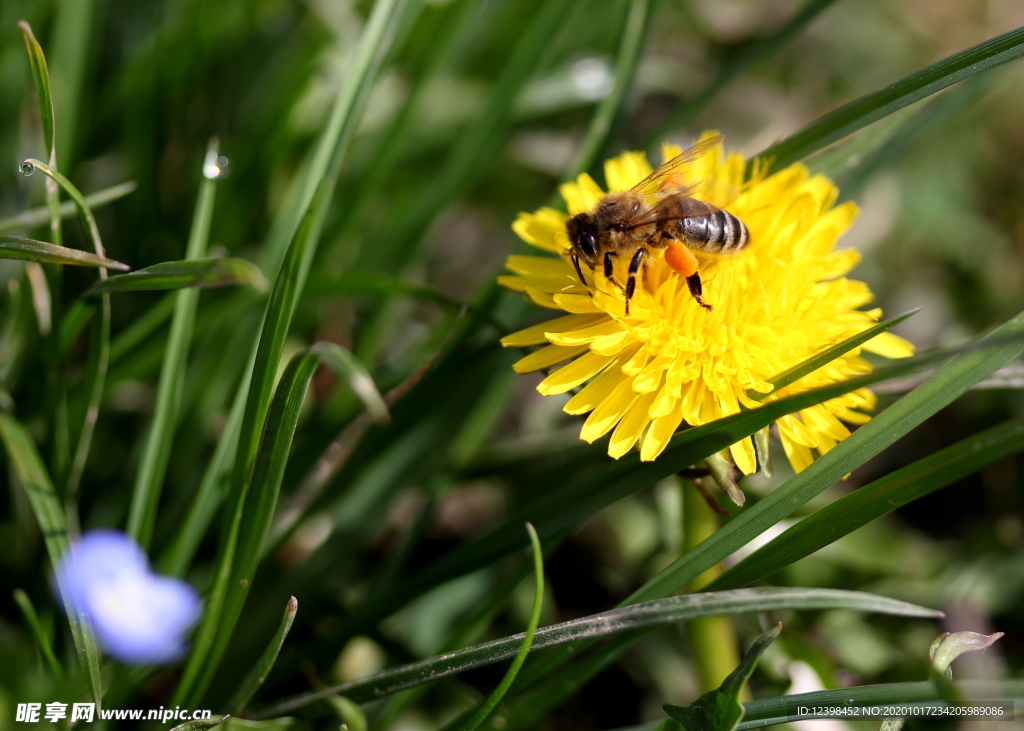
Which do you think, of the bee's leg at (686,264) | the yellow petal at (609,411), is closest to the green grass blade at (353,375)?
the yellow petal at (609,411)

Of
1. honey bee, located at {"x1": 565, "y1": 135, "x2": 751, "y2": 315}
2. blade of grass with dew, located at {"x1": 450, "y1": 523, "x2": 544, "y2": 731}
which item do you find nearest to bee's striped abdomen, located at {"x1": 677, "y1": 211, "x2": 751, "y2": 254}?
honey bee, located at {"x1": 565, "y1": 135, "x2": 751, "y2": 315}

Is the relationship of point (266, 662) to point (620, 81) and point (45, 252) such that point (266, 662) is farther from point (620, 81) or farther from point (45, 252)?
point (620, 81)

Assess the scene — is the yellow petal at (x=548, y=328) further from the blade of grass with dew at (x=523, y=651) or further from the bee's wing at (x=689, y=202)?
the blade of grass with dew at (x=523, y=651)

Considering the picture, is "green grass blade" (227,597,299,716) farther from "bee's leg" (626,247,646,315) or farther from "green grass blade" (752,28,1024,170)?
"green grass blade" (752,28,1024,170)

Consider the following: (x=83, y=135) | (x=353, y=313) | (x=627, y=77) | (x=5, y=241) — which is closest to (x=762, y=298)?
(x=627, y=77)

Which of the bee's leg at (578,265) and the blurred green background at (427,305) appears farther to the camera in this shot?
the blurred green background at (427,305)
